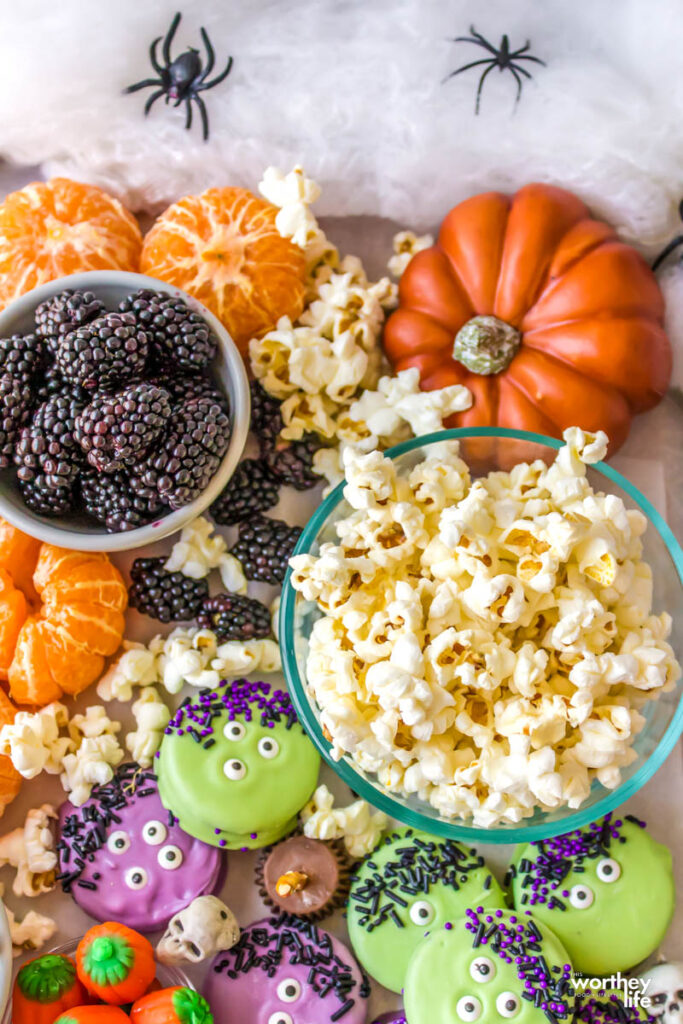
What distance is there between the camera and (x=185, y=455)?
106 cm

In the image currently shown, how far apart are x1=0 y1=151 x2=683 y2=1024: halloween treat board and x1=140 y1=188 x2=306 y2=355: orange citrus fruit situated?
392 mm

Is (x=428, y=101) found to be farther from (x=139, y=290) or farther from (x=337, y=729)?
(x=337, y=729)

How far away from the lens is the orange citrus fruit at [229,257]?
3.98 feet

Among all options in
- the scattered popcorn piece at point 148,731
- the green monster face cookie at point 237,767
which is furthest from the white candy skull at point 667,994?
the scattered popcorn piece at point 148,731

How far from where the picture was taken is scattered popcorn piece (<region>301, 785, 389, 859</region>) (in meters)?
1.17

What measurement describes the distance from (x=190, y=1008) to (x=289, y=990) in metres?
0.13

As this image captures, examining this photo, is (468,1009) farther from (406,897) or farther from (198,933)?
(198,933)

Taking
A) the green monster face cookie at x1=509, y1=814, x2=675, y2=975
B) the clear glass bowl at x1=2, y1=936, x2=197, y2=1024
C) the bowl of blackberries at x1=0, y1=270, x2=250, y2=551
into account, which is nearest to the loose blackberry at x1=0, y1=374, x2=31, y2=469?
the bowl of blackberries at x1=0, y1=270, x2=250, y2=551

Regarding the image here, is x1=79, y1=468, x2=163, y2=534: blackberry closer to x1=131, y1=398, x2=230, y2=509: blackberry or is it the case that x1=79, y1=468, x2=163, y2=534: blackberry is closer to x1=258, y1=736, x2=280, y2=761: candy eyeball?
x1=131, y1=398, x2=230, y2=509: blackberry

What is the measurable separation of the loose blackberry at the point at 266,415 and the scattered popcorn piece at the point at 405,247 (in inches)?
10.6

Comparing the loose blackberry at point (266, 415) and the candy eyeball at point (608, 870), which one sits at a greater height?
the loose blackberry at point (266, 415)

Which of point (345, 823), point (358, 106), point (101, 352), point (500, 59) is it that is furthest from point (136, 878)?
point (500, 59)

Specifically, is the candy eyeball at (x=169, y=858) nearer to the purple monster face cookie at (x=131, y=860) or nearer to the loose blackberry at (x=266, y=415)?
the purple monster face cookie at (x=131, y=860)

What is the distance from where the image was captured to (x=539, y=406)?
3.99 ft
